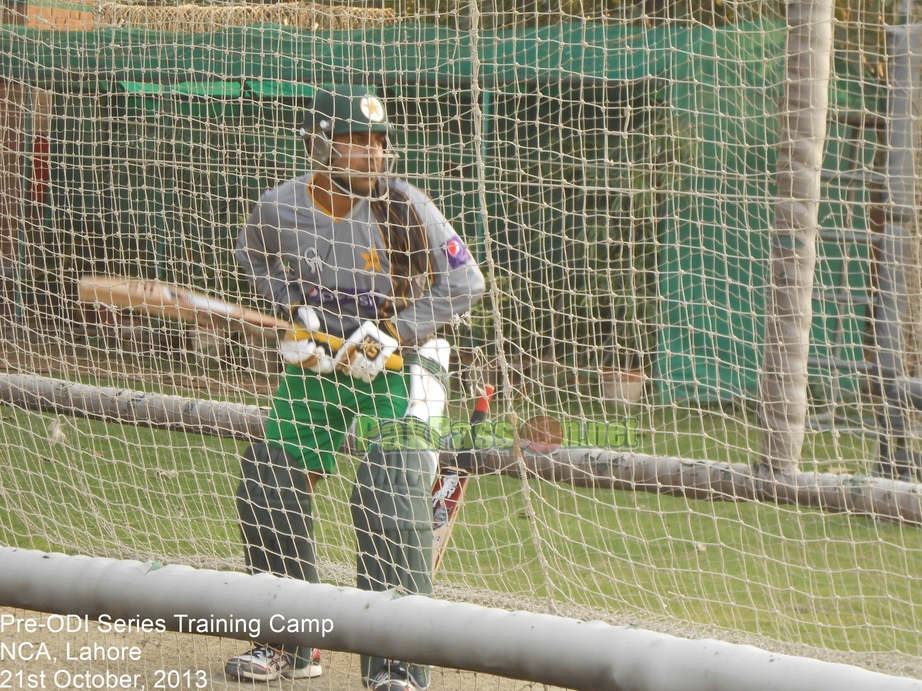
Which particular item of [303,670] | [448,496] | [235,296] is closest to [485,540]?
[448,496]

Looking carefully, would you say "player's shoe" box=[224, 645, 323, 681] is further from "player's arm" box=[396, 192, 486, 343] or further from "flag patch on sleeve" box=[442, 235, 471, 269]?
"flag patch on sleeve" box=[442, 235, 471, 269]

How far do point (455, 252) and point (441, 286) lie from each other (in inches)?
4.6

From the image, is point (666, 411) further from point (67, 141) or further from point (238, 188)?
point (67, 141)

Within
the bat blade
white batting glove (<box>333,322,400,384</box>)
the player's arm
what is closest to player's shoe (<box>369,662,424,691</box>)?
white batting glove (<box>333,322,400,384</box>)

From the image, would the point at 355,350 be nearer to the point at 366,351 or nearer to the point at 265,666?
the point at 366,351

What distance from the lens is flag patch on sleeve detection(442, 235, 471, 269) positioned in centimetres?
334

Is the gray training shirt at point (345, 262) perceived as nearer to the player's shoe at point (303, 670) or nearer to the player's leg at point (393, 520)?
the player's leg at point (393, 520)

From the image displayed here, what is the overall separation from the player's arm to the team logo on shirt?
0.29 meters

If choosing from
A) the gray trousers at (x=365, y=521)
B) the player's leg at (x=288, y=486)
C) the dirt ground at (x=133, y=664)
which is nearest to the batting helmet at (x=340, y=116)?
the player's leg at (x=288, y=486)

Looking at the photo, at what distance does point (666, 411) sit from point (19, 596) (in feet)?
9.28

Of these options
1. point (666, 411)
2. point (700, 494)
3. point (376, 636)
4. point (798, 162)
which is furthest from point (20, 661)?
point (798, 162)

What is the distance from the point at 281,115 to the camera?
3.58m

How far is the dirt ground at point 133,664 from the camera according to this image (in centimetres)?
330

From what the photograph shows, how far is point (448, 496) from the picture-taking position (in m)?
3.72
